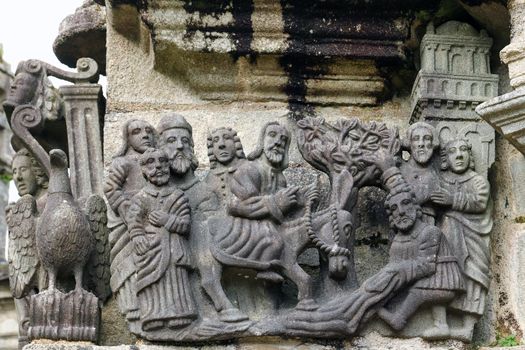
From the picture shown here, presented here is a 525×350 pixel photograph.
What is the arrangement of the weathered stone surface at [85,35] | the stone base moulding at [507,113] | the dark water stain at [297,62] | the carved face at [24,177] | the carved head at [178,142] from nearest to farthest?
the stone base moulding at [507,113] → the carved head at [178,142] → the dark water stain at [297,62] → the carved face at [24,177] → the weathered stone surface at [85,35]

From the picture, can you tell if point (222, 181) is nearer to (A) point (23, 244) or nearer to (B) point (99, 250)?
(B) point (99, 250)

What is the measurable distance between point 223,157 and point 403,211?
638 mm

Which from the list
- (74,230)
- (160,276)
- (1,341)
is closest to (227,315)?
(160,276)

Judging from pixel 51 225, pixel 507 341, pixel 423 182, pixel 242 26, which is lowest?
pixel 507 341

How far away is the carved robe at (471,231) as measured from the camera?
16.7 ft

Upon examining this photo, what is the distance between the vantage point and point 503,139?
5406 mm

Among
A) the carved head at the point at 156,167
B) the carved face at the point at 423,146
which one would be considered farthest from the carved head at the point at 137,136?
the carved face at the point at 423,146

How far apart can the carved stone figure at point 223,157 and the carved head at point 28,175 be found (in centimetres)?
107

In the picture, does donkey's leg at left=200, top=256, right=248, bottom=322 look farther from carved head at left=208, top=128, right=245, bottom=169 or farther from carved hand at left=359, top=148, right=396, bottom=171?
carved hand at left=359, top=148, right=396, bottom=171

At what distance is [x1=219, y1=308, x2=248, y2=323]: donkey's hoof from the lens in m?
4.95

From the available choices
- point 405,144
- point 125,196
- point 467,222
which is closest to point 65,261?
point 125,196

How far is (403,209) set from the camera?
200 inches

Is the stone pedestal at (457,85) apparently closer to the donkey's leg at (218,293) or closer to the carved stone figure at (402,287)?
the carved stone figure at (402,287)

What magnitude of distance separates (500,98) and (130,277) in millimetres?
1378
